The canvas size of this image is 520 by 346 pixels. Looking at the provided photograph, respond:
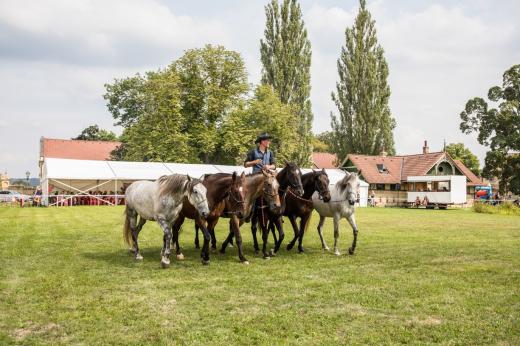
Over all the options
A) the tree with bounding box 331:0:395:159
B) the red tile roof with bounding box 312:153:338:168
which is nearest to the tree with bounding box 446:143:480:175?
the red tile roof with bounding box 312:153:338:168

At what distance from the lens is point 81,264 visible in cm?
896

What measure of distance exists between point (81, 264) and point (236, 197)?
145 inches

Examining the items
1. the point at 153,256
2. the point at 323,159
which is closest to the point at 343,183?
the point at 153,256

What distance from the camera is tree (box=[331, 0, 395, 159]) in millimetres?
51594

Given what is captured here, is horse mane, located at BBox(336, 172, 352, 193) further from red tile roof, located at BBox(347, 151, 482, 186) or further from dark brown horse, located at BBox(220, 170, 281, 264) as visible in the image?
red tile roof, located at BBox(347, 151, 482, 186)

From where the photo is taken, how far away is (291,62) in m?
48.2

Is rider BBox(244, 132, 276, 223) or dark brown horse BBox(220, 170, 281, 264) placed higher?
rider BBox(244, 132, 276, 223)

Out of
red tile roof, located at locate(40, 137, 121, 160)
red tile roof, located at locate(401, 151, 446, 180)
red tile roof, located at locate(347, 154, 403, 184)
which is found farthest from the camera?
red tile roof, located at locate(40, 137, 121, 160)

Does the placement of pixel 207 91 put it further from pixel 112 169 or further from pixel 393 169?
pixel 393 169

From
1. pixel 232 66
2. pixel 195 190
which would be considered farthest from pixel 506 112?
pixel 195 190

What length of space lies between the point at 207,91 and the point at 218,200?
37465 mm

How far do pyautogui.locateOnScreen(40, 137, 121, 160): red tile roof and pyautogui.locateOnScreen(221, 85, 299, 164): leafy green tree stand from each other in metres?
24.3

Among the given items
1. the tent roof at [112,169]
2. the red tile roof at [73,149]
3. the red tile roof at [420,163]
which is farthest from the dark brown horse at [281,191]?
the red tile roof at [73,149]

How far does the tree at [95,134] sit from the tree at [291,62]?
1620 inches
